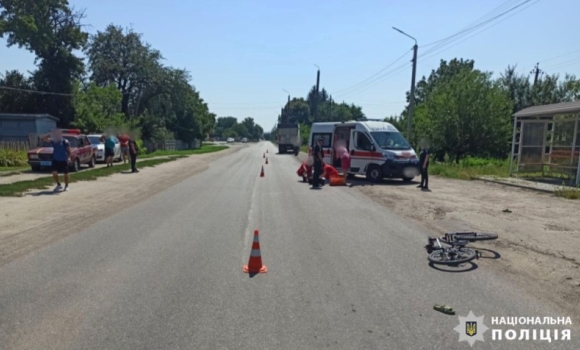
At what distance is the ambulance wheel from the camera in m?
20.1

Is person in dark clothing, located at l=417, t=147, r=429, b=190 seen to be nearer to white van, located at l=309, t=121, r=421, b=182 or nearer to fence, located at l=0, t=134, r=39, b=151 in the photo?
white van, located at l=309, t=121, r=421, b=182

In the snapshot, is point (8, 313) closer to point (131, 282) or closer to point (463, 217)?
point (131, 282)

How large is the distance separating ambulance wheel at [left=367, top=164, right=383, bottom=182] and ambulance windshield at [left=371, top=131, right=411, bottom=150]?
0.94 m

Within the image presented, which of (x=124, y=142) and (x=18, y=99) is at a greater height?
(x=18, y=99)

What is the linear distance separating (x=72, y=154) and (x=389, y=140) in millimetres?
14876

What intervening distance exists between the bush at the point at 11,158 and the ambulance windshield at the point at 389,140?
731 inches

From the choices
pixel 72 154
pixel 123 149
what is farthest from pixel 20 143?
pixel 72 154

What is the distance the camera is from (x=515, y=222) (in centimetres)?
1061

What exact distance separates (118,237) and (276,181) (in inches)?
482

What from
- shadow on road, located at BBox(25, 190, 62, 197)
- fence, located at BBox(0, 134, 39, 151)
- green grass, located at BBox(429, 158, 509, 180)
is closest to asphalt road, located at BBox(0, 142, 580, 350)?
shadow on road, located at BBox(25, 190, 62, 197)

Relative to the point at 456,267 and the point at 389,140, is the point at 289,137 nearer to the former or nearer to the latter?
the point at 389,140

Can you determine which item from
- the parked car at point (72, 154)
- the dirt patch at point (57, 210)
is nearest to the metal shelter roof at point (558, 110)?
the dirt patch at point (57, 210)

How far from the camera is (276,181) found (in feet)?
66.6

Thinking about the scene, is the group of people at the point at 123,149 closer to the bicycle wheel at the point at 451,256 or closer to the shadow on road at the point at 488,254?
the shadow on road at the point at 488,254
